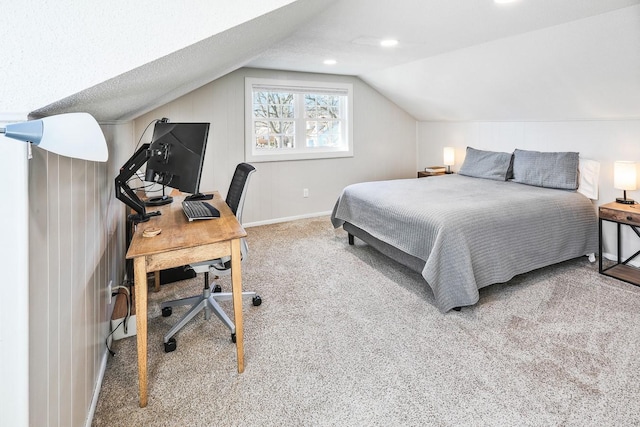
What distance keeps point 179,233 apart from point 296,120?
349 cm

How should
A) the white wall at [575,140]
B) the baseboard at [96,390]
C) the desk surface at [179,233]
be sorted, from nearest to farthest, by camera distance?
the baseboard at [96,390] → the desk surface at [179,233] → the white wall at [575,140]

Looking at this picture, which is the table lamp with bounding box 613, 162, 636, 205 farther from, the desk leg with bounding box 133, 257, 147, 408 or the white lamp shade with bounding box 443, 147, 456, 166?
the desk leg with bounding box 133, 257, 147, 408

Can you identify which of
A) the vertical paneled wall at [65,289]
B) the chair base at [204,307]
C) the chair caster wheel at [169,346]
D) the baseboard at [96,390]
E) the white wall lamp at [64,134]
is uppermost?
the white wall lamp at [64,134]

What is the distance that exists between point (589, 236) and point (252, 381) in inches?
128

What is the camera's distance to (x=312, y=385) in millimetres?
1782

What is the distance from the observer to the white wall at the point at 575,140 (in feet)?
10.6

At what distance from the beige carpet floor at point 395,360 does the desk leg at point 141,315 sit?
101mm

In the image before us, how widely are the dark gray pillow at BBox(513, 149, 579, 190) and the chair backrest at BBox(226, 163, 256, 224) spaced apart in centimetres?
298

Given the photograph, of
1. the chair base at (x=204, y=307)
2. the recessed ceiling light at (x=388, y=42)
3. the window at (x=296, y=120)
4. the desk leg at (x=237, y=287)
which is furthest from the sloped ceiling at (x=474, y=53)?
the chair base at (x=204, y=307)

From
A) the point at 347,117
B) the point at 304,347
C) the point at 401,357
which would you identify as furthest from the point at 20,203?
the point at 347,117

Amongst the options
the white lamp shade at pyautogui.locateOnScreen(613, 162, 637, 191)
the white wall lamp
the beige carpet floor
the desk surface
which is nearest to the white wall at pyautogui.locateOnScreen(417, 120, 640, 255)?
the white lamp shade at pyautogui.locateOnScreen(613, 162, 637, 191)

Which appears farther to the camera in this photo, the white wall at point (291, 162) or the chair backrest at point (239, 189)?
the white wall at point (291, 162)

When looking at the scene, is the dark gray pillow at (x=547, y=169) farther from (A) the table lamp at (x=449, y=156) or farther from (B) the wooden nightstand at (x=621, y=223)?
(A) the table lamp at (x=449, y=156)

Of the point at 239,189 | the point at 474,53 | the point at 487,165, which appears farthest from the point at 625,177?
the point at 239,189
